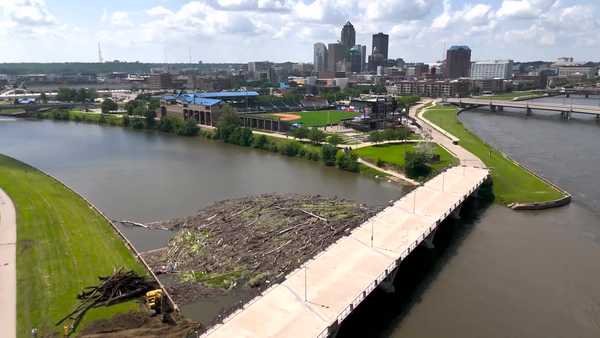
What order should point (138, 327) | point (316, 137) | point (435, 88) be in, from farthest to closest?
point (435, 88) → point (316, 137) → point (138, 327)

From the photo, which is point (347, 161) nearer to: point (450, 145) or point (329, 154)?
point (329, 154)

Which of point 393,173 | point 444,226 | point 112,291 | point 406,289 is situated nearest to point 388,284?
point 406,289

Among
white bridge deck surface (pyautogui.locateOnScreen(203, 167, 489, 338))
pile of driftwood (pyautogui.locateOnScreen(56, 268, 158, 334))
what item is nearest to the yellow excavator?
pile of driftwood (pyautogui.locateOnScreen(56, 268, 158, 334))

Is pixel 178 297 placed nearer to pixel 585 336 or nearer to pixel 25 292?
pixel 25 292

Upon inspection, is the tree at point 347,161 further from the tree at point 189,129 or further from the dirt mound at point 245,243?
the tree at point 189,129

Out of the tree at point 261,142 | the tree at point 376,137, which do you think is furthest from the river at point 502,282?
the tree at point 261,142

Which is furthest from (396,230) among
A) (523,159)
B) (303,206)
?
(523,159)
